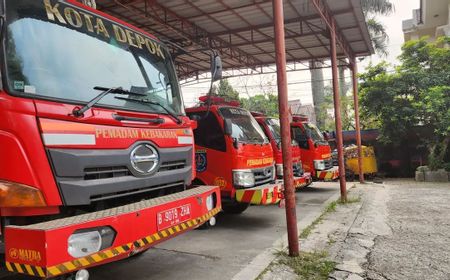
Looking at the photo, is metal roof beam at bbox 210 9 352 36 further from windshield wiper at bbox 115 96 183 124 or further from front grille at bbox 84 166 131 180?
front grille at bbox 84 166 131 180

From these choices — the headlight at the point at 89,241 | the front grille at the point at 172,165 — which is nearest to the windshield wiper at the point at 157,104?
the front grille at the point at 172,165

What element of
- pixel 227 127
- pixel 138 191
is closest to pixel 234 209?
pixel 227 127

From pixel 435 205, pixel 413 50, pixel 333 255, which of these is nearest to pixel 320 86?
pixel 413 50

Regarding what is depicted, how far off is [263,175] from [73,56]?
415 centimetres

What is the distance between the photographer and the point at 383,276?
3992mm

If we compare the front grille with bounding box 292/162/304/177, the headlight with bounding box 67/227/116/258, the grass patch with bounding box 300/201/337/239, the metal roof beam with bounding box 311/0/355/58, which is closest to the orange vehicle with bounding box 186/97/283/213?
the grass patch with bounding box 300/201/337/239

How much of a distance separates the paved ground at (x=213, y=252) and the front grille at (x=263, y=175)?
2.54 feet

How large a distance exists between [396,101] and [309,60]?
365 centimetres

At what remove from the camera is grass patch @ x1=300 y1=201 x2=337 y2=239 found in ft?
19.0

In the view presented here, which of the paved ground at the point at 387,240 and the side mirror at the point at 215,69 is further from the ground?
the side mirror at the point at 215,69

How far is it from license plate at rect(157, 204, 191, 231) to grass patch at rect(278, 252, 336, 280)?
152cm

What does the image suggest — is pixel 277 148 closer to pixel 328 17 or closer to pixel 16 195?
pixel 328 17

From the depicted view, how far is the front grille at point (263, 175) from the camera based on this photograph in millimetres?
6347

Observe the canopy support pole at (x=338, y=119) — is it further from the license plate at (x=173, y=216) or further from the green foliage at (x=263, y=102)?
the green foliage at (x=263, y=102)
